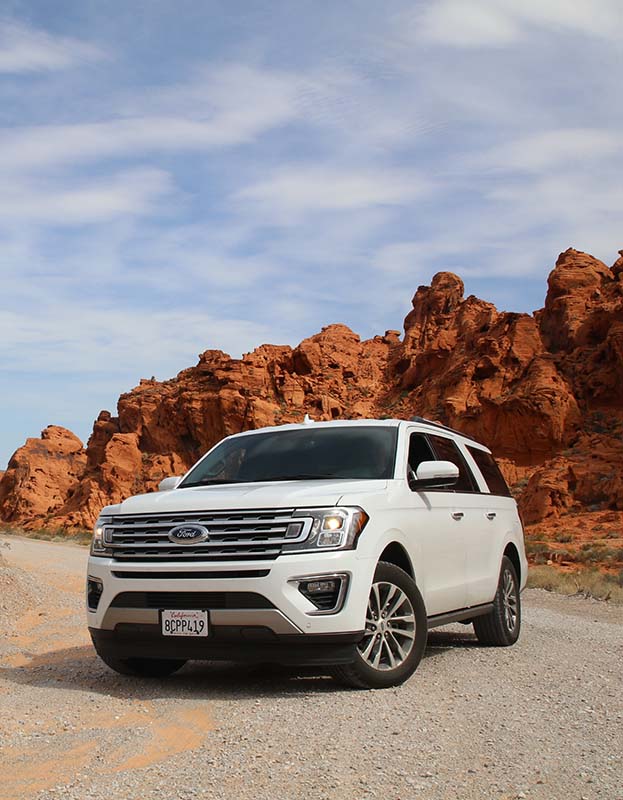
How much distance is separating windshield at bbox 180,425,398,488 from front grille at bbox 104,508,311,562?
1.11m

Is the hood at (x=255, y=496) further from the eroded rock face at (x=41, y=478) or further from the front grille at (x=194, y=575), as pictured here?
the eroded rock face at (x=41, y=478)

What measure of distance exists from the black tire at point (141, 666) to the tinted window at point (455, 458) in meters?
3.02

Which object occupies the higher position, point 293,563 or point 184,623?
point 293,563

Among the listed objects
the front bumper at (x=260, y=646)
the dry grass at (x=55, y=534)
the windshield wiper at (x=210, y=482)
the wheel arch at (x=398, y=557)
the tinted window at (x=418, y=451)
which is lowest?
the dry grass at (x=55, y=534)

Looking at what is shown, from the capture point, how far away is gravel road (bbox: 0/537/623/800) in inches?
172

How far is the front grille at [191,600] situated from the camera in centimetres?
627

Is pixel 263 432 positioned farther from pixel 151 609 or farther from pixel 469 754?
pixel 469 754

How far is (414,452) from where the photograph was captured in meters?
8.21

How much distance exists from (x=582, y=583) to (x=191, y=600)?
51.5 feet

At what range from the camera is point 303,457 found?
315 inches

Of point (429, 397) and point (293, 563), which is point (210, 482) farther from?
point (429, 397)

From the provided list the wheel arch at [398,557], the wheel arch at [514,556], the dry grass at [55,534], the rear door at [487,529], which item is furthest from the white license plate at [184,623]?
the dry grass at [55,534]

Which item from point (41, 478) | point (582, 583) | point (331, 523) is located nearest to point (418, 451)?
point (331, 523)

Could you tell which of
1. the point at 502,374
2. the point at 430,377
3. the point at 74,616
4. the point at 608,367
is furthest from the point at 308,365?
the point at 74,616
